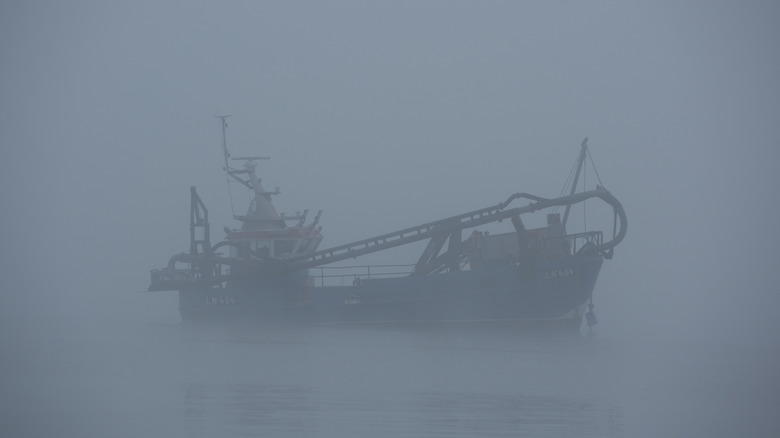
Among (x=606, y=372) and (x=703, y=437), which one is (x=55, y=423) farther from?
(x=606, y=372)

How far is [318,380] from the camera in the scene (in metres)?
23.0

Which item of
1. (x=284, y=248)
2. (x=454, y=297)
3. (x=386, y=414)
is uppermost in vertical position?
(x=284, y=248)

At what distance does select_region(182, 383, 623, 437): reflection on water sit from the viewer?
631 inches

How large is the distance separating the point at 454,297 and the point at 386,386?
528 inches

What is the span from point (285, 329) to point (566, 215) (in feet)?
39.7

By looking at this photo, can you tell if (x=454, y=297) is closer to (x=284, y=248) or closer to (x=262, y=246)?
(x=284, y=248)

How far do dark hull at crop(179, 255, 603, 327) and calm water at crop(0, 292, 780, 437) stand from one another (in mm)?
735

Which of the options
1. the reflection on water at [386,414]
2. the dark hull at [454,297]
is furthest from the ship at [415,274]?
the reflection on water at [386,414]

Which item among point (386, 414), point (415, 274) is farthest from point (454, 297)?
point (386, 414)

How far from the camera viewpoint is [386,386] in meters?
22.0

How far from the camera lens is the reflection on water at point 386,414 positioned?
1603cm

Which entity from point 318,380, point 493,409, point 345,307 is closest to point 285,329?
point 345,307

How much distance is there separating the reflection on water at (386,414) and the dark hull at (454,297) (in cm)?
1378

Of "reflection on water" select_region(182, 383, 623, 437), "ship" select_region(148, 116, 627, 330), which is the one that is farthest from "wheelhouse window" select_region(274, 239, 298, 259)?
"reflection on water" select_region(182, 383, 623, 437)
